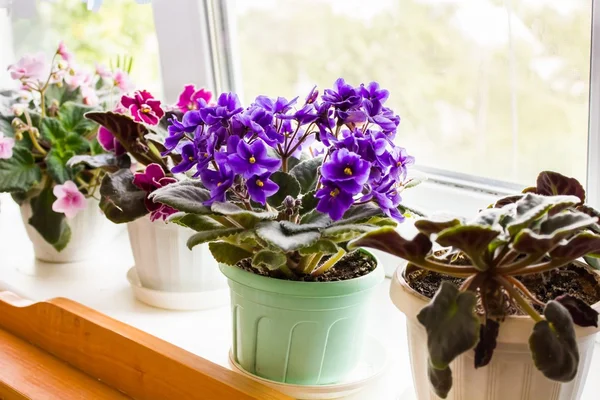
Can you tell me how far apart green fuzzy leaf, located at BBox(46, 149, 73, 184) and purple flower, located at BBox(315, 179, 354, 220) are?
674 millimetres

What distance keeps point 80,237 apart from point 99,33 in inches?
26.8

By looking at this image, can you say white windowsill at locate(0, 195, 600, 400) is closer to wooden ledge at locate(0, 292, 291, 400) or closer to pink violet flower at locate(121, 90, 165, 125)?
wooden ledge at locate(0, 292, 291, 400)

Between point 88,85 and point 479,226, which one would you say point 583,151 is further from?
point 88,85

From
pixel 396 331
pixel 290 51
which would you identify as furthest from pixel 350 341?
pixel 290 51

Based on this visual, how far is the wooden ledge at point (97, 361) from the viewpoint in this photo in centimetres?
90

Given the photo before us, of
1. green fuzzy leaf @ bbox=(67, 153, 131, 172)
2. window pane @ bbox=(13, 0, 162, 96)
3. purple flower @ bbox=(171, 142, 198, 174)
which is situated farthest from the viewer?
window pane @ bbox=(13, 0, 162, 96)

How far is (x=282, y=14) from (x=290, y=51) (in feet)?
0.24

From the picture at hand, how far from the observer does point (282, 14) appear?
137 centimetres

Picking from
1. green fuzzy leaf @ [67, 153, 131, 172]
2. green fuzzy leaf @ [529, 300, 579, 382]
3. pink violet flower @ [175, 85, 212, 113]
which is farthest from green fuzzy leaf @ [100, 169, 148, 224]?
green fuzzy leaf @ [529, 300, 579, 382]

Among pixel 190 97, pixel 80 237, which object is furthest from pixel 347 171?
pixel 80 237

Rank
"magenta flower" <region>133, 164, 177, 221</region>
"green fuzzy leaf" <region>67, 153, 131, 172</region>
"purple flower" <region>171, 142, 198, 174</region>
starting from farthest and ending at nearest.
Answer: "green fuzzy leaf" <region>67, 153, 131, 172</region> < "magenta flower" <region>133, 164, 177, 221</region> < "purple flower" <region>171, 142, 198, 174</region>

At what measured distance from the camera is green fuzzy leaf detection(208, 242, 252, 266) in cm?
83

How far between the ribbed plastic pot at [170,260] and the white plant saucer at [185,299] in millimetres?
10

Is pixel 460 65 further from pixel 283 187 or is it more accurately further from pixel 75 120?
pixel 75 120
